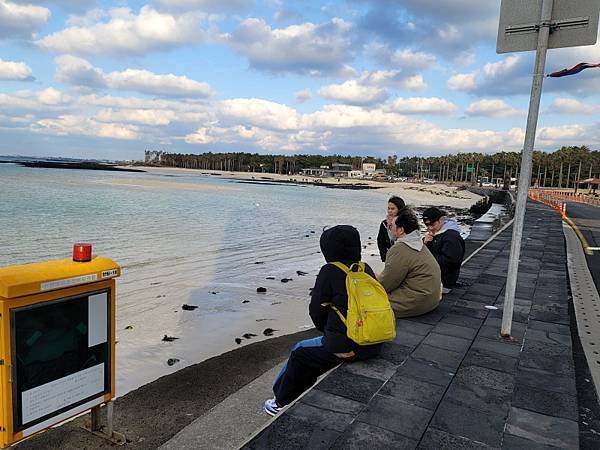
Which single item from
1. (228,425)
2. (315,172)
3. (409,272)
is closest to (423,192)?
(409,272)

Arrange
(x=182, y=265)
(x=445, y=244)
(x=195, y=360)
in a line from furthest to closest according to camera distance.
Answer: (x=182, y=265) → (x=445, y=244) → (x=195, y=360)

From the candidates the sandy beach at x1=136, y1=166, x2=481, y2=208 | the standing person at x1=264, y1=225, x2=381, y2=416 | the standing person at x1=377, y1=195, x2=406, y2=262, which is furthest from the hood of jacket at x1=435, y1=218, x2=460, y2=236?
the sandy beach at x1=136, y1=166, x2=481, y2=208

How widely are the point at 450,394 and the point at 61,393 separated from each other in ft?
8.75

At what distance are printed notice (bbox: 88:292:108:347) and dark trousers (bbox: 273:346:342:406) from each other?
4.38 ft

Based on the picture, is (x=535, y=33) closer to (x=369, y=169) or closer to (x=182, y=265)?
(x=182, y=265)

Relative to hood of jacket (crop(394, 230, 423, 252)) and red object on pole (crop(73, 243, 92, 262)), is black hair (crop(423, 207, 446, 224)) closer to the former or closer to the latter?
hood of jacket (crop(394, 230, 423, 252))

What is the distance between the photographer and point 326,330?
3.19 metres

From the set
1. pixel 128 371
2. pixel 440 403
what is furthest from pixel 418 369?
pixel 128 371

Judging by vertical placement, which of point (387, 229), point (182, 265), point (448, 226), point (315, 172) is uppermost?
point (315, 172)

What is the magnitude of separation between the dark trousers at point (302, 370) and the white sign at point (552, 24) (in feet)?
10.8

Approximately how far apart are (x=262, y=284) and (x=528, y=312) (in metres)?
6.35

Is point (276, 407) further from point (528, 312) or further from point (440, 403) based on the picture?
point (528, 312)

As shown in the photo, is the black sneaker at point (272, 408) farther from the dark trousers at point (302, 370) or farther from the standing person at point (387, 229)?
the standing person at point (387, 229)

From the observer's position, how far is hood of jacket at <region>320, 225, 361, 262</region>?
119 inches
